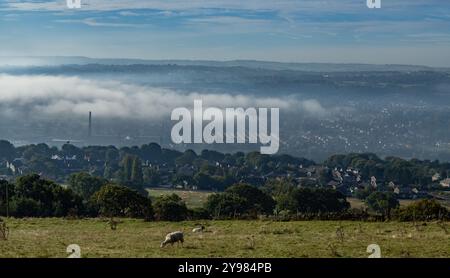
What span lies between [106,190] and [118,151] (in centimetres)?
8061

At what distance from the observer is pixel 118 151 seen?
117 m

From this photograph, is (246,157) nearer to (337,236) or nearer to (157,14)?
(157,14)

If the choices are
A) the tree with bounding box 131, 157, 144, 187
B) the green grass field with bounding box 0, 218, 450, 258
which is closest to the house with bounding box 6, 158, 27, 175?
the tree with bounding box 131, 157, 144, 187

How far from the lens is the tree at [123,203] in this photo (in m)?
33.6

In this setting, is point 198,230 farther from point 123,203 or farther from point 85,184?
point 85,184

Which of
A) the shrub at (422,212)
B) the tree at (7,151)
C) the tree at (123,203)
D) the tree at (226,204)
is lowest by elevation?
the tree at (7,151)

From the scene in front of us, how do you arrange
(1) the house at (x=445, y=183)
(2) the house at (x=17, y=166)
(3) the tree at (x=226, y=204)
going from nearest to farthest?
(3) the tree at (x=226, y=204) → (1) the house at (x=445, y=183) → (2) the house at (x=17, y=166)

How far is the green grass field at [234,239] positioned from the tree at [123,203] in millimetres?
4996

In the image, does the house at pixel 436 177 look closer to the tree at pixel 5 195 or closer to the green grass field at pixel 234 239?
the tree at pixel 5 195

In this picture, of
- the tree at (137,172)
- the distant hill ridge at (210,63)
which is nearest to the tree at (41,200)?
the distant hill ridge at (210,63)

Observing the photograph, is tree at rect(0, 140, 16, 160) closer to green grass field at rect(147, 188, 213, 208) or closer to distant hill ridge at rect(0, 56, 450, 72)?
distant hill ridge at rect(0, 56, 450, 72)

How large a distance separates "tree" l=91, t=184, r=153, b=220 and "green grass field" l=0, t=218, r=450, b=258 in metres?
5.00

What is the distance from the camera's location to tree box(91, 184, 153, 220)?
3362 centimetres

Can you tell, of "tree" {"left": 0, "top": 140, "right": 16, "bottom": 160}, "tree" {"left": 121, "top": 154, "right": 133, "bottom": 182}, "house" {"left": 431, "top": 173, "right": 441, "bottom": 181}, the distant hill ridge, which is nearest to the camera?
the distant hill ridge
